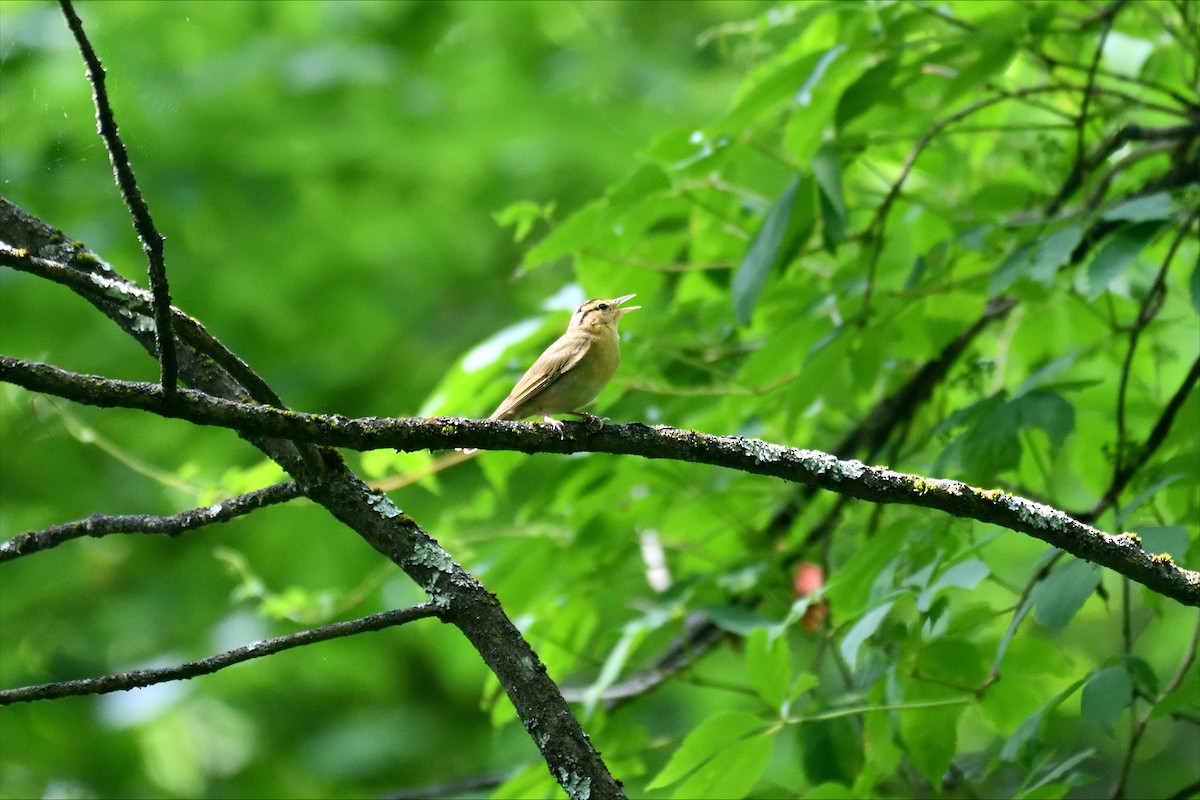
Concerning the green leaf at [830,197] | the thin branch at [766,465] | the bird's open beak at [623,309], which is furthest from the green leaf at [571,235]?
the thin branch at [766,465]

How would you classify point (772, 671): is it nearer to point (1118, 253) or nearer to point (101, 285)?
point (1118, 253)

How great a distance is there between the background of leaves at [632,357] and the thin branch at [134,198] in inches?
59.5

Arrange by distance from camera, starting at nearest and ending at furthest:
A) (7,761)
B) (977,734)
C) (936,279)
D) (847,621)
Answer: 1. (847,621)
2. (936,279)
3. (7,761)
4. (977,734)

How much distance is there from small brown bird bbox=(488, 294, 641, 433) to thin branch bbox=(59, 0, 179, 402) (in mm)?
1913

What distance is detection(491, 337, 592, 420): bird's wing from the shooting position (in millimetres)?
3654

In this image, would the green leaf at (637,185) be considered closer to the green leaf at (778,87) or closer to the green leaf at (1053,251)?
the green leaf at (778,87)

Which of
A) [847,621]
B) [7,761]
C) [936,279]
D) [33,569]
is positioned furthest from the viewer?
[33,569]

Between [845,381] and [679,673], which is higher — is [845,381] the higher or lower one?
the higher one

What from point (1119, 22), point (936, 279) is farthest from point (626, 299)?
point (1119, 22)

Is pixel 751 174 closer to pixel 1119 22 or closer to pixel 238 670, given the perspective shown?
pixel 1119 22

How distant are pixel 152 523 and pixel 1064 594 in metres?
1.96

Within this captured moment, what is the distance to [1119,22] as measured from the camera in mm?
4141

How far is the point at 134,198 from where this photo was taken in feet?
5.62

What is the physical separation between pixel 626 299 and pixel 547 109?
155 inches
